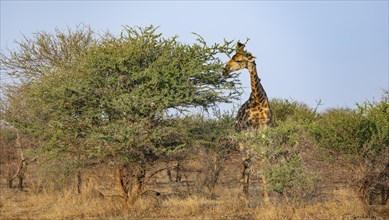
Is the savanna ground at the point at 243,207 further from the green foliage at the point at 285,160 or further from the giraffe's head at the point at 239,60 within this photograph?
the giraffe's head at the point at 239,60

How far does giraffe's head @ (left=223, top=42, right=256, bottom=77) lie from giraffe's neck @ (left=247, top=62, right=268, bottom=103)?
0.79ft

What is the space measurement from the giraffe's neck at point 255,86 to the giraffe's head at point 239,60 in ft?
0.79

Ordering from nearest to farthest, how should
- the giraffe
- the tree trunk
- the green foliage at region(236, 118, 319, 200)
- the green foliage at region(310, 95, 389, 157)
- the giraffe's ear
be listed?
the green foliage at region(236, 118, 319, 200)
the tree trunk
the green foliage at region(310, 95, 389, 157)
the giraffe's ear
the giraffe

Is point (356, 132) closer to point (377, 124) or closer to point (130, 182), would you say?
point (377, 124)

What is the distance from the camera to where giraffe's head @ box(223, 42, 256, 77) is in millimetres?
12773

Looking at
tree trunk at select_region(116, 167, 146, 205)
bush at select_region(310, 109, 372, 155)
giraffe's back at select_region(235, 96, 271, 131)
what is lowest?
tree trunk at select_region(116, 167, 146, 205)

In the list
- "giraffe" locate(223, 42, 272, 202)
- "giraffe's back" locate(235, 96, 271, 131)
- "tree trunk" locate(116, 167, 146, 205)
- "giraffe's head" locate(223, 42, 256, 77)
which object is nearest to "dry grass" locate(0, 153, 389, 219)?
"tree trunk" locate(116, 167, 146, 205)

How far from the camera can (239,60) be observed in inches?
527

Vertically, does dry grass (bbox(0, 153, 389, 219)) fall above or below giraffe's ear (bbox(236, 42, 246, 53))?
below

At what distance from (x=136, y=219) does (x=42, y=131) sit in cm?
312

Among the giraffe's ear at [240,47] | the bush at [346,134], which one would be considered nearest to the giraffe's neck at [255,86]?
the giraffe's ear at [240,47]

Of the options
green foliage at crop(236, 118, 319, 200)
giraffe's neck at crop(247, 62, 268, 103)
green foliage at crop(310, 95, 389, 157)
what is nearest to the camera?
green foliage at crop(236, 118, 319, 200)

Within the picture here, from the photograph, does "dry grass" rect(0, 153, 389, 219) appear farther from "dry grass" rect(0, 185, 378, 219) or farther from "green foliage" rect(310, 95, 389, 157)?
"green foliage" rect(310, 95, 389, 157)

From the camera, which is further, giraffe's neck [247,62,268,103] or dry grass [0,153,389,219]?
giraffe's neck [247,62,268,103]
